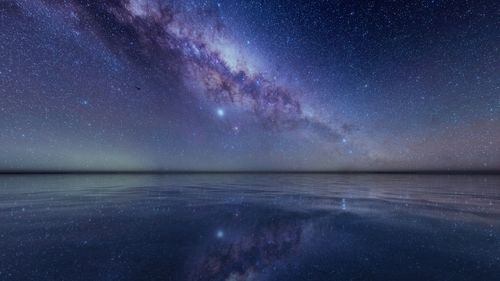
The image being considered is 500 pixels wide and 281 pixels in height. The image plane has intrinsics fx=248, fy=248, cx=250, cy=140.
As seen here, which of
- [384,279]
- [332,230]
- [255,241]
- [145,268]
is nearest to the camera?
[384,279]

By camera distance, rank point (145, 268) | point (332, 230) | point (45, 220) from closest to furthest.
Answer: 1. point (145, 268)
2. point (332, 230)
3. point (45, 220)

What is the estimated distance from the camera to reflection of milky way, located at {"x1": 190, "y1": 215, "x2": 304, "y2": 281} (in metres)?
2.45

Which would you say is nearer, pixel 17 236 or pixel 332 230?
pixel 17 236

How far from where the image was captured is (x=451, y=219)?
518 cm

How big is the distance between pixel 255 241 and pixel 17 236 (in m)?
3.59

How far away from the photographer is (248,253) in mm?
3043

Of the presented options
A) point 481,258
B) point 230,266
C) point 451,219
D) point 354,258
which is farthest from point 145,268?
point 451,219

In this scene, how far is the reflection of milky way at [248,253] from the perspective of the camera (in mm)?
2447

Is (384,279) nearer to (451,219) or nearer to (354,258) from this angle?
(354,258)

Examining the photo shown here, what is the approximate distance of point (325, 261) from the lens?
2.77m

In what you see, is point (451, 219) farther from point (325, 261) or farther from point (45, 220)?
point (45, 220)

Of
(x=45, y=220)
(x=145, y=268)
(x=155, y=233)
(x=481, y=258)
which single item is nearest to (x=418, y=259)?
(x=481, y=258)

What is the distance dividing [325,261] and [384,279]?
24.4 inches

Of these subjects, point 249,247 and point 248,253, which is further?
point 249,247
